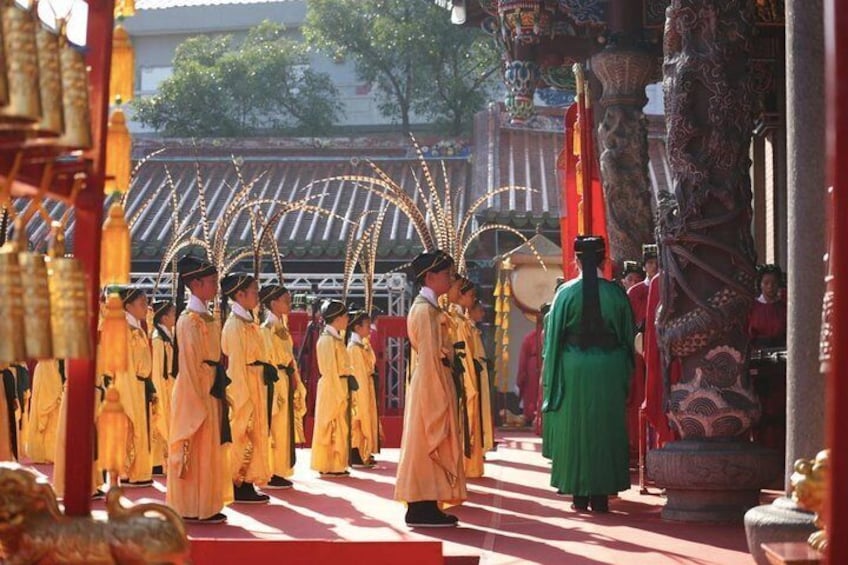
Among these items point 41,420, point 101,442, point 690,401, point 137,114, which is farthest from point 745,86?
point 137,114

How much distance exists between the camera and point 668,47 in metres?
7.84

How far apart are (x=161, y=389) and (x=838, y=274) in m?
9.35

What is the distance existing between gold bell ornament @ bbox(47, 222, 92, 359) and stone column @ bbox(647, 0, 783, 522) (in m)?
4.36

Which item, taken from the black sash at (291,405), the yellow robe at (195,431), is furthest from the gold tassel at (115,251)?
the black sash at (291,405)

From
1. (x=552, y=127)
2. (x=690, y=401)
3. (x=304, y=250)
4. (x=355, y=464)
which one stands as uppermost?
(x=552, y=127)

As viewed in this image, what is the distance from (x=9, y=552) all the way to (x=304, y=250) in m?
15.7

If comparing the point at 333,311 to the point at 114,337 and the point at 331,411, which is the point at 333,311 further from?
the point at 114,337

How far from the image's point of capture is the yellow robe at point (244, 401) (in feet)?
32.2

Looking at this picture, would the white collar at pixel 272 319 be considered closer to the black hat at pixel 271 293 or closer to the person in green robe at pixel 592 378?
the black hat at pixel 271 293

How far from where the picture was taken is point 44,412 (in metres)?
12.8

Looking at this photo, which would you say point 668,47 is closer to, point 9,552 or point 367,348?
point 9,552

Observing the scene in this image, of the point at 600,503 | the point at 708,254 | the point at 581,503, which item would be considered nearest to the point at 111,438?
the point at 708,254

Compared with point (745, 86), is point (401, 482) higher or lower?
lower

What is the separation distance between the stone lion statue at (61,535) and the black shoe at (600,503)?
194 inches
